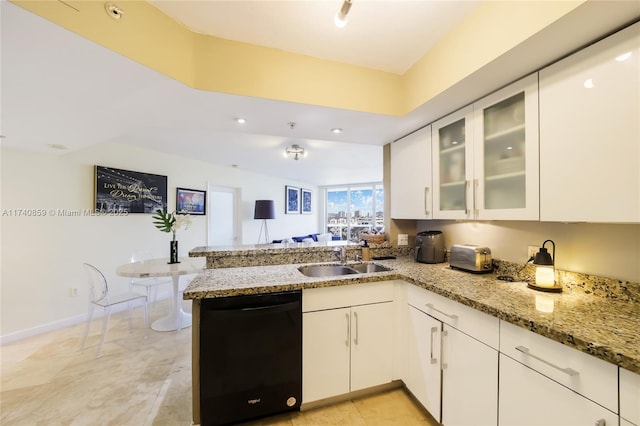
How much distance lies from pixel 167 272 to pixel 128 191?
1.69 metres

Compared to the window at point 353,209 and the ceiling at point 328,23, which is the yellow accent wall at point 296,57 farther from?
the window at point 353,209

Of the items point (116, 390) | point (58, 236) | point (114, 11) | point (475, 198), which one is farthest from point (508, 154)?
point (58, 236)

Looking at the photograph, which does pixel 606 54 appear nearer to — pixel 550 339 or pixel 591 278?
pixel 591 278

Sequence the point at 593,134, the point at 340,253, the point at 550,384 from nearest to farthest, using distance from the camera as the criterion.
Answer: the point at 550,384 → the point at 593,134 → the point at 340,253

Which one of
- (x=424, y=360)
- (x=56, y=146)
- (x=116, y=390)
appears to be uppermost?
(x=56, y=146)

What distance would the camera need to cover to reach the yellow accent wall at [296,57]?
104 centimetres

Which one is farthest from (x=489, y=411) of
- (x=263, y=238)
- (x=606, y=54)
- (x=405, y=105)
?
(x=263, y=238)

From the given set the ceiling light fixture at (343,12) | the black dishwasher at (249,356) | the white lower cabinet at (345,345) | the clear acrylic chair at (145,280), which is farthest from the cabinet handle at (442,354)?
the clear acrylic chair at (145,280)

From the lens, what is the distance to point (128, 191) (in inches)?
135

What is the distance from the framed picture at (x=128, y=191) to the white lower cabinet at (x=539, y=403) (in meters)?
4.30

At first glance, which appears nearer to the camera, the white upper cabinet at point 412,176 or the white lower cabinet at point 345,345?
the white lower cabinet at point 345,345

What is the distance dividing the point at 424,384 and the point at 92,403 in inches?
90.6

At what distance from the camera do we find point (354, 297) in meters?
1.66

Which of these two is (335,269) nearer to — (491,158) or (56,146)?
(491,158)
